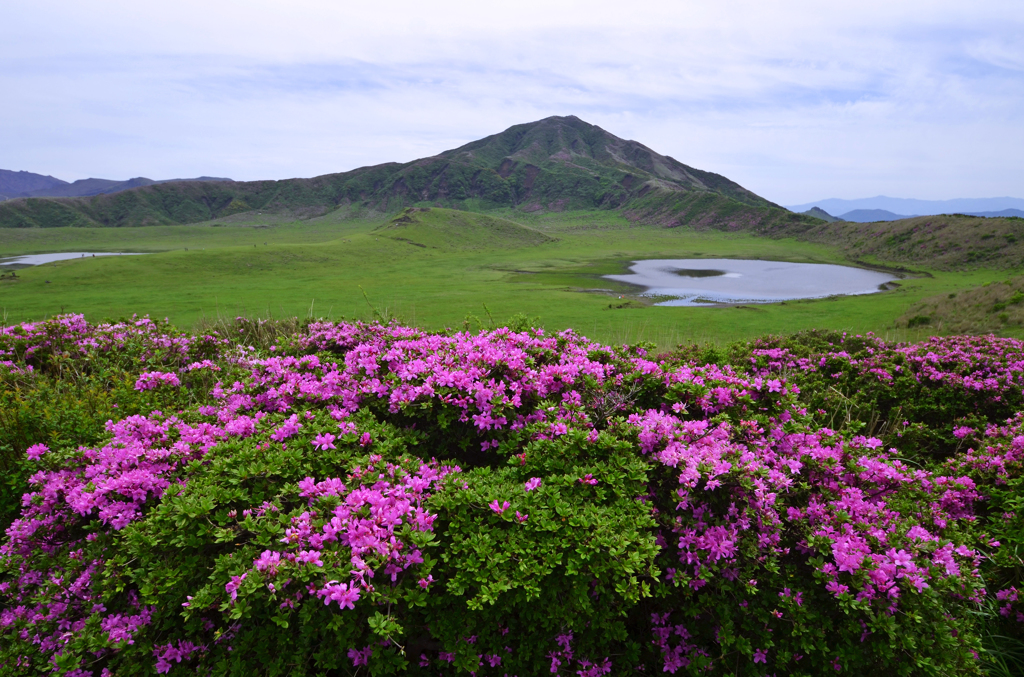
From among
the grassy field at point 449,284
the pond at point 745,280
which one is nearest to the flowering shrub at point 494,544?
the grassy field at point 449,284

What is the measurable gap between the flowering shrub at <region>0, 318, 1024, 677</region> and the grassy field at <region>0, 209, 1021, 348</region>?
3280 millimetres

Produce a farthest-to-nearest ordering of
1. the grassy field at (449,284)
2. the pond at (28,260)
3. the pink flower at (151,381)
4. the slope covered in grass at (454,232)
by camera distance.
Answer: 1. the slope covered in grass at (454,232)
2. the pond at (28,260)
3. the grassy field at (449,284)
4. the pink flower at (151,381)

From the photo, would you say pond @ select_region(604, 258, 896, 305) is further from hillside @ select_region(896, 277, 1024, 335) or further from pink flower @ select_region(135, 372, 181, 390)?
pink flower @ select_region(135, 372, 181, 390)

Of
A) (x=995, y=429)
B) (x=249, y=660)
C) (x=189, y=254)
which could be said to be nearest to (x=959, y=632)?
(x=995, y=429)

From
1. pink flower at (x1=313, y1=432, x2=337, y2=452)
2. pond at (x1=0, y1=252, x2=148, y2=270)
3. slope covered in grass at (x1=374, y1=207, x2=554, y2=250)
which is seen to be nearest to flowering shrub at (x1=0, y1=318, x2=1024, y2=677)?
pink flower at (x1=313, y1=432, x2=337, y2=452)

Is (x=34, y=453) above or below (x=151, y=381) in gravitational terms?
below

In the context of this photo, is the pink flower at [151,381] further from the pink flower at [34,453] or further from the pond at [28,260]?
the pond at [28,260]

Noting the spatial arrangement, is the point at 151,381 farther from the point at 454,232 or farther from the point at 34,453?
the point at 454,232

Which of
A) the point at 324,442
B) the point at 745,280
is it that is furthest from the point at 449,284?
the point at 324,442

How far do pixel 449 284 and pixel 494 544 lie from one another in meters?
27.3

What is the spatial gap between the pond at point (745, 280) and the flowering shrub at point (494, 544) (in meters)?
20.2

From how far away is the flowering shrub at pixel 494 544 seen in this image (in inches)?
93.8

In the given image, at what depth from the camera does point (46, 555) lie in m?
3.05

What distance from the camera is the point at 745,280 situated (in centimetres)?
3231
